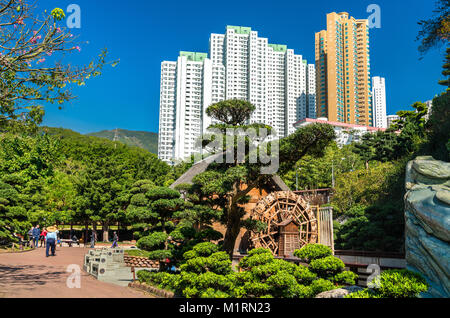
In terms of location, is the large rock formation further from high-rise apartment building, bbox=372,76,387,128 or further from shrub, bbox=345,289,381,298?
high-rise apartment building, bbox=372,76,387,128

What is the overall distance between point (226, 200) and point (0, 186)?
16.1 m

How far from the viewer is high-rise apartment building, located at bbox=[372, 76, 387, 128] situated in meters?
114

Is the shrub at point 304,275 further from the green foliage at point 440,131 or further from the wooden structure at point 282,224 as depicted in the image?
the wooden structure at point 282,224

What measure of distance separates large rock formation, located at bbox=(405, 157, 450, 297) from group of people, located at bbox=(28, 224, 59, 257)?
49.8ft

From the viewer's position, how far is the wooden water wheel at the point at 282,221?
19953mm

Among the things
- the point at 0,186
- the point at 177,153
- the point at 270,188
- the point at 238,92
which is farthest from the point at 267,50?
the point at 0,186

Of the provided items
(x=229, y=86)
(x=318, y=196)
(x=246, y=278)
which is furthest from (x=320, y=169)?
(x=229, y=86)

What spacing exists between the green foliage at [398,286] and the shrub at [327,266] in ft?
10.1

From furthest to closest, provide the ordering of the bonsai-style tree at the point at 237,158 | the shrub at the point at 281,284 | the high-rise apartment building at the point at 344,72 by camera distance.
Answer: the high-rise apartment building at the point at 344,72, the bonsai-style tree at the point at 237,158, the shrub at the point at 281,284

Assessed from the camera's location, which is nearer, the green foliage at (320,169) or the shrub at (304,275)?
the shrub at (304,275)
